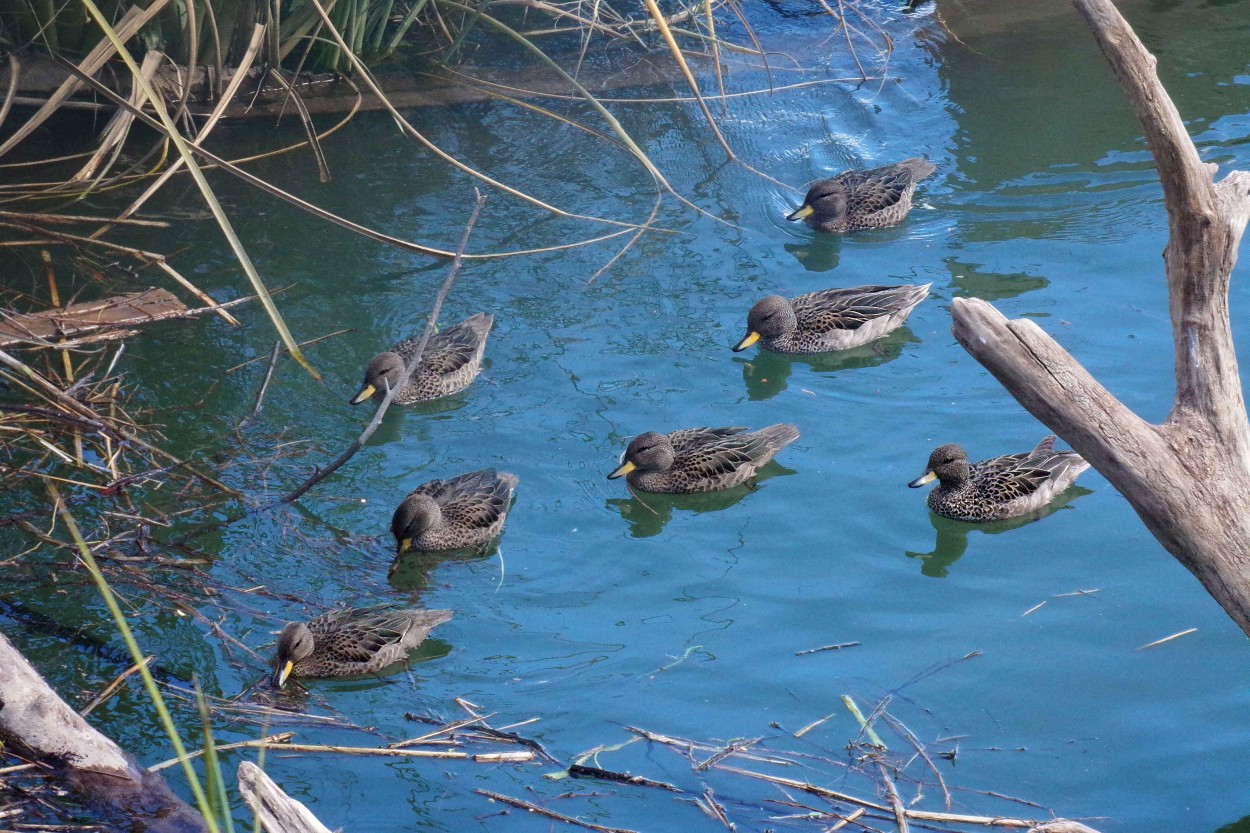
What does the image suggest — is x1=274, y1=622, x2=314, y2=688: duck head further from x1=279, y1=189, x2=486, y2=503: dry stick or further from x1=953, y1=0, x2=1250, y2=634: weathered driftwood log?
x1=953, y1=0, x2=1250, y2=634: weathered driftwood log

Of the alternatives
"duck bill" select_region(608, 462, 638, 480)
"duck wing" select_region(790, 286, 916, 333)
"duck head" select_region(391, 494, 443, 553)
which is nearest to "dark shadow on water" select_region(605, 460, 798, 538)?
"duck bill" select_region(608, 462, 638, 480)

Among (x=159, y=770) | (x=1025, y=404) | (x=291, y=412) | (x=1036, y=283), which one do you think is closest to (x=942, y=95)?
(x=1036, y=283)

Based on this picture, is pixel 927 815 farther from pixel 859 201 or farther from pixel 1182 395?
pixel 859 201

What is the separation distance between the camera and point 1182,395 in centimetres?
472

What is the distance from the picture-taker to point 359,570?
7.00 meters

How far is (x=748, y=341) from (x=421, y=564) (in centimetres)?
310

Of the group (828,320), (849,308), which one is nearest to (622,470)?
(828,320)

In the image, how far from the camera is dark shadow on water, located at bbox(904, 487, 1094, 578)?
7223 millimetres

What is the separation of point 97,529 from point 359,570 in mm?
1336

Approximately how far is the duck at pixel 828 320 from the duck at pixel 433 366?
185 cm

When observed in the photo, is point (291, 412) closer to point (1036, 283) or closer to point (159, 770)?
point (159, 770)

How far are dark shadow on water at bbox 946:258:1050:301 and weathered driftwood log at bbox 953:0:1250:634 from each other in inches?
179

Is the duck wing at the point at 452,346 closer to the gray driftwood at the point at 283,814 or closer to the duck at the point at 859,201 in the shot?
the duck at the point at 859,201

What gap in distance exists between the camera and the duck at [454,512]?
700 centimetres
